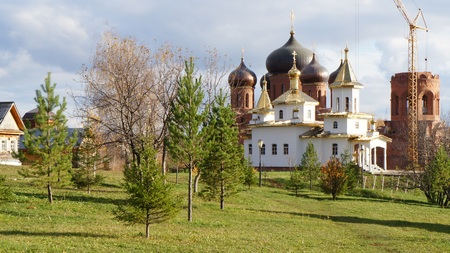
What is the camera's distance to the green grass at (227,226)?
55.2 ft

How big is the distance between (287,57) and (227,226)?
50405mm

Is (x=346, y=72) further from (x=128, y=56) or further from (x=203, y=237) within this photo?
(x=203, y=237)

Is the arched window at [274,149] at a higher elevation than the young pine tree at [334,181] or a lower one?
higher

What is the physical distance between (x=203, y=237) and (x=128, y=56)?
16.6 meters

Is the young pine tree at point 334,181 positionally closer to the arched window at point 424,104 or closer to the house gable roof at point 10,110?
the house gable roof at point 10,110

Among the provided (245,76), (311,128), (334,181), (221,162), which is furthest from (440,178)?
(245,76)

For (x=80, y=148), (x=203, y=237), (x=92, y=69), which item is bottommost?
(x=203, y=237)

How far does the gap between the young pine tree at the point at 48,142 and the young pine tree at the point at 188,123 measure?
182 inches

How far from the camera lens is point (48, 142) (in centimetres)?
2489

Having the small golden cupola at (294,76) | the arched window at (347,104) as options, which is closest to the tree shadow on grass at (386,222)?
the arched window at (347,104)

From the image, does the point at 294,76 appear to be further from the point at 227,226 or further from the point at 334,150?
the point at 227,226

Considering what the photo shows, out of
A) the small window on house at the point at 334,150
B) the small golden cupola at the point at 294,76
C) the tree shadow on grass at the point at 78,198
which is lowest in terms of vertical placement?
the tree shadow on grass at the point at 78,198

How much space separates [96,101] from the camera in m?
32.0

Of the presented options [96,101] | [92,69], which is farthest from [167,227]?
[92,69]
